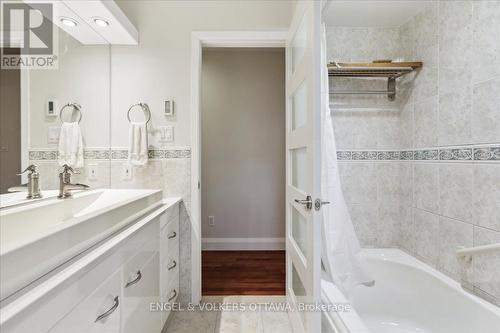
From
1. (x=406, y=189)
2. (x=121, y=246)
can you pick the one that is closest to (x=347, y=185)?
(x=406, y=189)

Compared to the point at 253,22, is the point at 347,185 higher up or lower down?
lower down

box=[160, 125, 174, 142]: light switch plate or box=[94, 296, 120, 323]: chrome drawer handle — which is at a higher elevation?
box=[160, 125, 174, 142]: light switch plate

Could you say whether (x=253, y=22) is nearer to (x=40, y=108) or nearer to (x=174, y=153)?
(x=174, y=153)

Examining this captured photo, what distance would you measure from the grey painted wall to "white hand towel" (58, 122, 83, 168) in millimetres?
1765

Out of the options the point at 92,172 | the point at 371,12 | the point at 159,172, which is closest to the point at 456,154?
the point at 371,12

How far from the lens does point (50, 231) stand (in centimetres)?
77

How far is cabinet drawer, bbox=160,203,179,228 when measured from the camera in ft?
5.61

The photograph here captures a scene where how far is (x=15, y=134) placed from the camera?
1124 mm

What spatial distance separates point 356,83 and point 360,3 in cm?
57

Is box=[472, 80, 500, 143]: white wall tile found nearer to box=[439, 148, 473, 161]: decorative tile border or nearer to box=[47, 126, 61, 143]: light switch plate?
box=[439, 148, 473, 161]: decorative tile border

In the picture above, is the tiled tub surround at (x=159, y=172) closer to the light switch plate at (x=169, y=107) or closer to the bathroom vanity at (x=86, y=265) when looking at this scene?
the light switch plate at (x=169, y=107)

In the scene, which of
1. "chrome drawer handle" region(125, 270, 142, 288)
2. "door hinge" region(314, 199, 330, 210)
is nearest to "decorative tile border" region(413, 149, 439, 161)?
"door hinge" region(314, 199, 330, 210)

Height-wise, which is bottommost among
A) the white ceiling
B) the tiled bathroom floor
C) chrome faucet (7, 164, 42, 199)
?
the tiled bathroom floor

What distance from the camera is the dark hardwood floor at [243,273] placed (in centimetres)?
241
